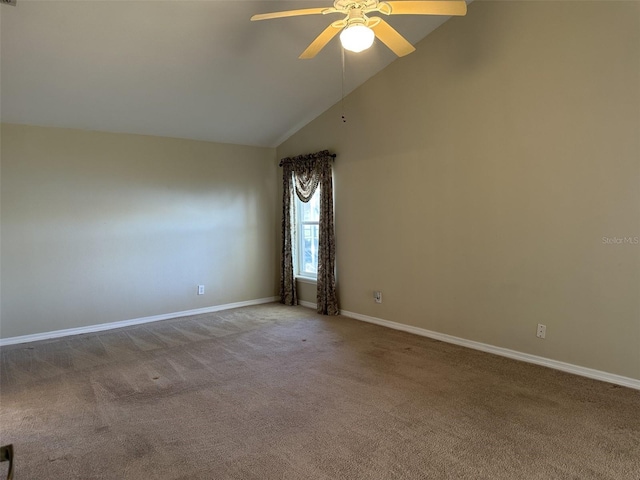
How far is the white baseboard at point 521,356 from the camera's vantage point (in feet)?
9.76

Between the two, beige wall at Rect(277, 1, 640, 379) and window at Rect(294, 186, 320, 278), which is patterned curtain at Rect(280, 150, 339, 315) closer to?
window at Rect(294, 186, 320, 278)

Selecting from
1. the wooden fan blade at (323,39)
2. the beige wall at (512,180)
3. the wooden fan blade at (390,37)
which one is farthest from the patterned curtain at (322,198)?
the wooden fan blade at (390,37)

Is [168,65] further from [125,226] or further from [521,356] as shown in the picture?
[521,356]

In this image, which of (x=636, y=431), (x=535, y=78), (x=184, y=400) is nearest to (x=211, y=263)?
(x=184, y=400)

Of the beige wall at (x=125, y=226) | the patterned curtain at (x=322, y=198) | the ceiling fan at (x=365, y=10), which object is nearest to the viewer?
the ceiling fan at (x=365, y=10)

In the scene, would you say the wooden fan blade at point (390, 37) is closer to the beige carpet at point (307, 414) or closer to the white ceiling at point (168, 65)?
the white ceiling at point (168, 65)

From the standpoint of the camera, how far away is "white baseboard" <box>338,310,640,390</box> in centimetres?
297

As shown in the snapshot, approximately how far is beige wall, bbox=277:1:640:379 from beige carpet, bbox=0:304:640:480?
1.56 ft

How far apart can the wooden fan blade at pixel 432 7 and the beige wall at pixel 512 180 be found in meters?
1.45

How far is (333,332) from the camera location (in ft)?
14.7

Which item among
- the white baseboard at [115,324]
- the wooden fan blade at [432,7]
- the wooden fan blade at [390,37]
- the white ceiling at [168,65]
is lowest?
the white baseboard at [115,324]

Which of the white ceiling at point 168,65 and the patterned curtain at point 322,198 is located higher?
the white ceiling at point 168,65

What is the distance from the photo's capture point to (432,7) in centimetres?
229

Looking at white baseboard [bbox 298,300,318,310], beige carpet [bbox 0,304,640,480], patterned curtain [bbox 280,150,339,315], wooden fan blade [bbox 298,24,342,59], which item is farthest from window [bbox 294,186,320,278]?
wooden fan blade [bbox 298,24,342,59]
